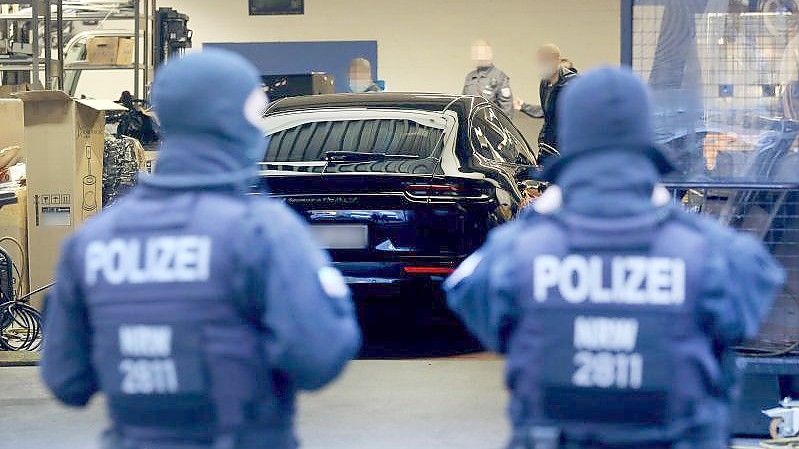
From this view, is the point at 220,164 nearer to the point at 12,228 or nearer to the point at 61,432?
the point at 61,432

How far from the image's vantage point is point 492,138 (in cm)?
866

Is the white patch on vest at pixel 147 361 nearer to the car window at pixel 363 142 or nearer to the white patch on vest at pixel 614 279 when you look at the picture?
the white patch on vest at pixel 614 279

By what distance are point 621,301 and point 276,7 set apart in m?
15.8

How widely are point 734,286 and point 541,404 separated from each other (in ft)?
1.50

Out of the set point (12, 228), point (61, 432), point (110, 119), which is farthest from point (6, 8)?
point (61, 432)

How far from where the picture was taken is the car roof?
8.49 metres

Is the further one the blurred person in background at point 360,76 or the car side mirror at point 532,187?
the blurred person in background at point 360,76

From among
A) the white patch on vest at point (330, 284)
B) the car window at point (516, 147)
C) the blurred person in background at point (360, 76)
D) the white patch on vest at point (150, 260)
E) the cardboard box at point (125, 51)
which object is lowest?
the car window at point (516, 147)

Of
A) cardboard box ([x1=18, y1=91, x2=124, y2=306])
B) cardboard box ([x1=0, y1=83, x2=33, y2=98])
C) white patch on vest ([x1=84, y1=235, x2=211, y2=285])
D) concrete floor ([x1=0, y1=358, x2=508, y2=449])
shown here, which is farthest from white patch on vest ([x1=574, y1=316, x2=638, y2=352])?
cardboard box ([x1=0, y1=83, x2=33, y2=98])

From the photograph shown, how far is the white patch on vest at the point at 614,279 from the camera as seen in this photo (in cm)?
269

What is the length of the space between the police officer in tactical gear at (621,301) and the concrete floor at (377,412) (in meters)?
3.22

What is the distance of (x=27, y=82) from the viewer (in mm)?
13375

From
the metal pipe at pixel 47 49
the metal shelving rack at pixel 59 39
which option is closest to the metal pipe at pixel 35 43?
the metal shelving rack at pixel 59 39

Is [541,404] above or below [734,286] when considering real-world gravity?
below
